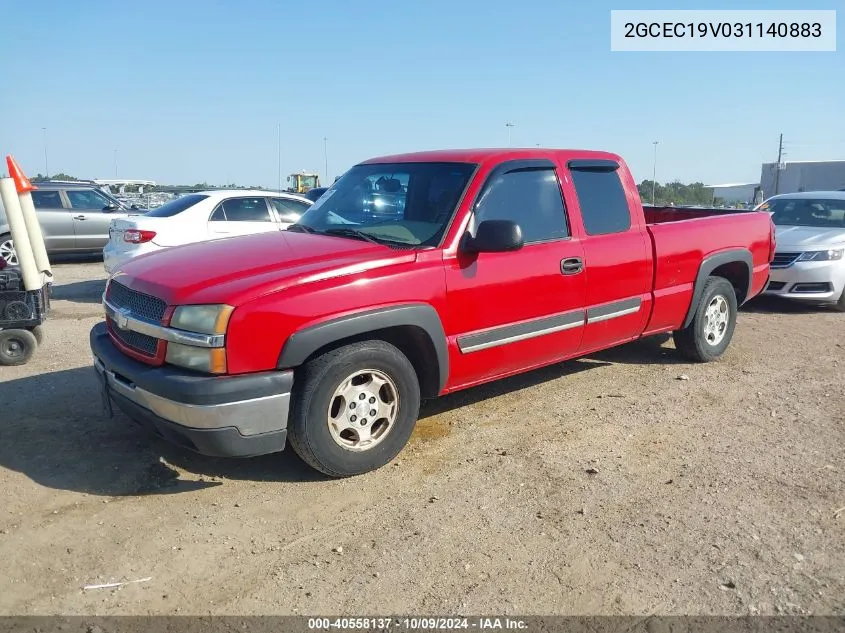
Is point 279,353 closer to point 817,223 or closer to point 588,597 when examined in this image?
point 588,597

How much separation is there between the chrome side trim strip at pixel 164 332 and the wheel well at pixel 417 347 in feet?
2.48

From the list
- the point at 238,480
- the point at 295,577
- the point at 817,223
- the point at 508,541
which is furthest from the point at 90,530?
the point at 817,223

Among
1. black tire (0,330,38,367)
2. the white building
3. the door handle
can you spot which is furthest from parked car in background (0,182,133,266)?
the white building

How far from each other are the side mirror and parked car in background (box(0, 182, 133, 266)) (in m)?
10.9

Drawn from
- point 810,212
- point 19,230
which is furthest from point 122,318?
point 810,212

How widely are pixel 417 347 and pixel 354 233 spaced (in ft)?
2.90

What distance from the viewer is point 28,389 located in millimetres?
5602

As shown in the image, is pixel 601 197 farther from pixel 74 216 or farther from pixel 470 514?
pixel 74 216

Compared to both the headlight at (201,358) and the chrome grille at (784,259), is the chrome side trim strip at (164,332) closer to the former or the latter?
the headlight at (201,358)

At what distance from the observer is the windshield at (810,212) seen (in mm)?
9930

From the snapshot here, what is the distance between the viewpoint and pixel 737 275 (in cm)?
673

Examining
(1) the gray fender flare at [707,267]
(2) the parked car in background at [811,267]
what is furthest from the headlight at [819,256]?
(1) the gray fender flare at [707,267]

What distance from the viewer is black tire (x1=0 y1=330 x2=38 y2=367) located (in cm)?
624

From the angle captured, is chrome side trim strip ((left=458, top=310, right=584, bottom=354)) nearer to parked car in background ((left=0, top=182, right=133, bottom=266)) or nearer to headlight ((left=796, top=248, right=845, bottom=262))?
headlight ((left=796, top=248, right=845, bottom=262))
